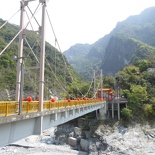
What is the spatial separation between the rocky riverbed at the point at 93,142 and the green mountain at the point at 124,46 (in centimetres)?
6201

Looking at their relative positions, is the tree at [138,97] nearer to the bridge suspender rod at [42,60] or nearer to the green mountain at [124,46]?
the bridge suspender rod at [42,60]

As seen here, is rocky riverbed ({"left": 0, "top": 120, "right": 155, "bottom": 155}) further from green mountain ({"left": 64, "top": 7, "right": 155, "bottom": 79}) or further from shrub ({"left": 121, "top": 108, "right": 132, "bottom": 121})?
green mountain ({"left": 64, "top": 7, "right": 155, "bottom": 79})

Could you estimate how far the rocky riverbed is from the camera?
30.1 m

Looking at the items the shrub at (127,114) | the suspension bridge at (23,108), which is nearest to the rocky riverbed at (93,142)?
the shrub at (127,114)

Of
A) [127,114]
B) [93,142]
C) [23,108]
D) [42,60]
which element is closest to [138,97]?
[127,114]

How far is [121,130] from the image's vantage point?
34.3 m

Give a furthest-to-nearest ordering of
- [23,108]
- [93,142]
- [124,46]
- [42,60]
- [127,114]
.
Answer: [124,46] → [127,114] → [93,142] → [42,60] → [23,108]

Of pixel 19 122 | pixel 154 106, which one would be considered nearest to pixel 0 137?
pixel 19 122

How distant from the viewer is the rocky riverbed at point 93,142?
30.1 m

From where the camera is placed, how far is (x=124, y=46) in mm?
129625

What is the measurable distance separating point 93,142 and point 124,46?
104620 mm

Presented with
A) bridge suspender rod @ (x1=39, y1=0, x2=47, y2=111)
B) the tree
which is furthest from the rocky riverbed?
bridge suspender rod @ (x1=39, y1=0, x2=47, y2=111)

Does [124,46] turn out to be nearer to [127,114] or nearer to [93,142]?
[127,114]

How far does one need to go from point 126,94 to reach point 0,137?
3513 centimetres
